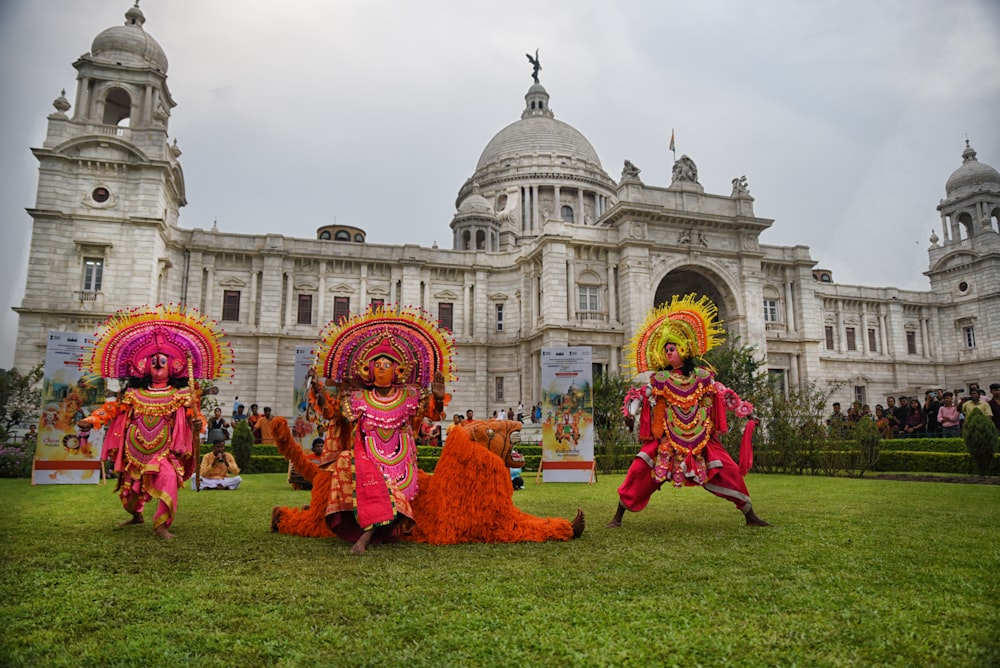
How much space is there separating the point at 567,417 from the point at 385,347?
792cm

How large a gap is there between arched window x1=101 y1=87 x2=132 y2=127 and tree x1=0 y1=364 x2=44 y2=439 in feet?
48.4

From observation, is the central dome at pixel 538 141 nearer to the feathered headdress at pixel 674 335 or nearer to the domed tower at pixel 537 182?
the domed tower at pixel 537 182

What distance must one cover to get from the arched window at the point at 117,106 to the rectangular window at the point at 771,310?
3147 cm

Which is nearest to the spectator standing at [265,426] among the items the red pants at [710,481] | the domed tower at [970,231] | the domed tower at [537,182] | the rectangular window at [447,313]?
the red pants at [710,481]

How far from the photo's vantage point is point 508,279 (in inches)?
1299

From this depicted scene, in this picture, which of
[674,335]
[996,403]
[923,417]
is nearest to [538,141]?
[923,417]

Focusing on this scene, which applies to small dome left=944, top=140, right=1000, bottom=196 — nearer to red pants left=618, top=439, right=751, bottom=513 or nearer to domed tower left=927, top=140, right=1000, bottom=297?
domed tower left=927, top=140, right=1000, bottom=297

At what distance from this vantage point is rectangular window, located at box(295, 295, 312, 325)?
30.8 metres

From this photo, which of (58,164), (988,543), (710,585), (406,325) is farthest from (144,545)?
(58,164)

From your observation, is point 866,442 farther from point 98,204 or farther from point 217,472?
point 98,204

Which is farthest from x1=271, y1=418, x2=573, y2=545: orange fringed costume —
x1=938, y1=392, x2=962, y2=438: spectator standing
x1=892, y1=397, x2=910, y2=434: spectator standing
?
x1=892, y1=397, x2=910, y2=434: spectator standing

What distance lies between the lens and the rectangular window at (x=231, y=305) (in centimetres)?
2978

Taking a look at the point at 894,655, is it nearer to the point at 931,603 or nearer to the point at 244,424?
the point at 931,603

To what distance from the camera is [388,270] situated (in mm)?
32125
